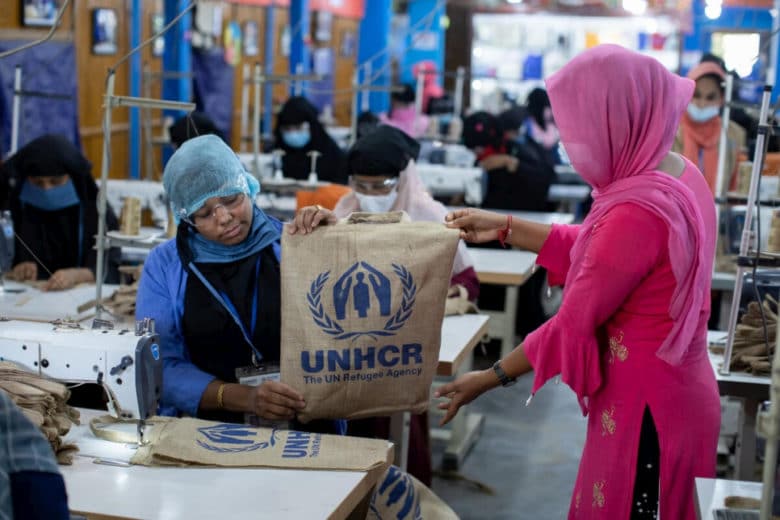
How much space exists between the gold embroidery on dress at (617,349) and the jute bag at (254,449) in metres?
0.51

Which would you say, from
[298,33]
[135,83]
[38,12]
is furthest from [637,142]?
[298,33]

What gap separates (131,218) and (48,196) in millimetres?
498

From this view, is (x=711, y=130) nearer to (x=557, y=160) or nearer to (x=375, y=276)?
(x=375, y=276)

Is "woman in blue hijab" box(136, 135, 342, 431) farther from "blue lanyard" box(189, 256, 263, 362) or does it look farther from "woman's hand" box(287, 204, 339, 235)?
"woman's hand" box(287, 204, 339, 235)

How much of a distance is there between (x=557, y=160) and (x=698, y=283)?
780 centimetres

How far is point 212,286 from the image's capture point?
99.7 inches

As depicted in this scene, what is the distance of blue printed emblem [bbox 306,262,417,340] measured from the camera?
2326mm

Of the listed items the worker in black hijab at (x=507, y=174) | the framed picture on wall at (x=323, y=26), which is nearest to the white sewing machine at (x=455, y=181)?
the worker in black hijab at (x=507, y=174)

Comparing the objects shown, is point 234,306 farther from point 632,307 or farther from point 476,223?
point 632,307

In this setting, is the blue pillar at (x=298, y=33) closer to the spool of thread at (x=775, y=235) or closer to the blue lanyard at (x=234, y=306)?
the spool of thread at (x=775, y=235)

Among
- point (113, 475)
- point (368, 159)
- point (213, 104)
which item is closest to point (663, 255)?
point (113, 475)

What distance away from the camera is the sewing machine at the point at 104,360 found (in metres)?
2.13

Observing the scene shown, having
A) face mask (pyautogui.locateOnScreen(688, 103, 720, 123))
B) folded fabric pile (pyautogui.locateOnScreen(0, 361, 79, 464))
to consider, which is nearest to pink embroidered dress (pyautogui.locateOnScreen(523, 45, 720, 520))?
folded fabric pile (pyautogui.locateOnScreen(0, 361, 79, 464))

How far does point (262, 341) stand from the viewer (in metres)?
2.56
